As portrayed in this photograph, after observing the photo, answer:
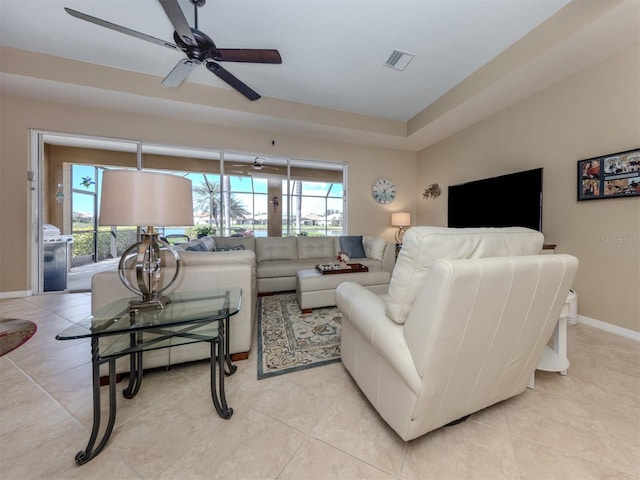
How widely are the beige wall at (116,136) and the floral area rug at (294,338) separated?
8.44ft

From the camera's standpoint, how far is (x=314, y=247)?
13.5 feet

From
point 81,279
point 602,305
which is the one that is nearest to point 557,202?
point 602,305

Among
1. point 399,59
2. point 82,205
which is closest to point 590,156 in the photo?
point 399,59

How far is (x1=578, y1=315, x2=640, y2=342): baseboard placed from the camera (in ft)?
7.03

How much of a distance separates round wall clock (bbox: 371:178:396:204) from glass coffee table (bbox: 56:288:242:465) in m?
4.12

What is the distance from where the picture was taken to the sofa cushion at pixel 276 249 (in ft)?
12.7

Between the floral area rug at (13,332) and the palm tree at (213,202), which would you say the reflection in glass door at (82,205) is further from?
the floral area rug at (13,332)

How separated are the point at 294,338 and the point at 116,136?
4.00 meters

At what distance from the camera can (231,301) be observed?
4.61 feet

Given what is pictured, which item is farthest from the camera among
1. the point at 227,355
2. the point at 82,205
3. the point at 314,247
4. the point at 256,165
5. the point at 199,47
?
the point at 256,165

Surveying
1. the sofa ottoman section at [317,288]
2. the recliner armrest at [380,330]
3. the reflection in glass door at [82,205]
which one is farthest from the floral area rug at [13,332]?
the reflection in glass door at [82,205]

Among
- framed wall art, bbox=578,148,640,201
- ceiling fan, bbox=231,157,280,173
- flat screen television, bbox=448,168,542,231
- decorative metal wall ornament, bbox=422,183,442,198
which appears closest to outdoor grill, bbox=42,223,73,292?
ceiling fan, bbox=231,157,280,173

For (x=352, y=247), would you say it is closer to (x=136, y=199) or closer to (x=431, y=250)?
(x=431, y=250)

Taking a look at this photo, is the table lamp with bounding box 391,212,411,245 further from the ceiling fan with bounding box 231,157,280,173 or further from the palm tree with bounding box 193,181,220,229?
the palm tree with bounding box 193,181,220,229
